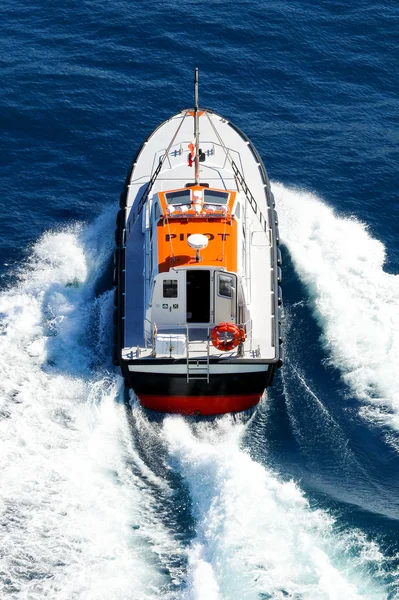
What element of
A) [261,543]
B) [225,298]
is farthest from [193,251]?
[261,543]

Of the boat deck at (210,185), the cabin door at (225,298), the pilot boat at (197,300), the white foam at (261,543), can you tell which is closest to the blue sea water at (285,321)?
the white foam at (261,543)

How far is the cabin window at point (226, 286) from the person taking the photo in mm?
28375

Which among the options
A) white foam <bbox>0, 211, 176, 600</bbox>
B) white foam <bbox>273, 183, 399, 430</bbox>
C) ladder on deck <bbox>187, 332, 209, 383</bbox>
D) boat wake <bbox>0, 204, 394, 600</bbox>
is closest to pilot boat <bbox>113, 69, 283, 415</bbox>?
ladder on deck <bbox>187, 332, 209, 383</bbox>

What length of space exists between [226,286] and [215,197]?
12.7 ft

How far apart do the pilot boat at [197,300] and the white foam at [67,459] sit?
1996 millimetres

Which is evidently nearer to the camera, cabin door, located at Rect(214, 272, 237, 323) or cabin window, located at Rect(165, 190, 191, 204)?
cabin door, located at Rect(214, 272, 237, 323)

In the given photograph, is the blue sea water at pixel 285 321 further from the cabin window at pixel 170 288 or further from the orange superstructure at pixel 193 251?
the orange superstructure at pixel 193 251

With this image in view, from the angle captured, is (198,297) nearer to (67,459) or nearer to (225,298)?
(225,298)

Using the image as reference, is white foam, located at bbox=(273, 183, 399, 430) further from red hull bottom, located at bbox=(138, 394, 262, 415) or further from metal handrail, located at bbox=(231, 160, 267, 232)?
red hull bottom, located at bbox=(138, 394, 262, 415)

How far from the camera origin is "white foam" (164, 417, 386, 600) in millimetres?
22156

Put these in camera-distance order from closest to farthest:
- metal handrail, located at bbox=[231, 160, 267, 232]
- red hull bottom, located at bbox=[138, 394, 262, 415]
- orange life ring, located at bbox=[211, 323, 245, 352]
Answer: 1. orange life ring, located at bbox=[211, 323, 245, 352]
2. red hull bottom, located at bbox=[138, 394, 262, 415]
3. metal handrail, located at bbox=[231, 160, 267, 232]

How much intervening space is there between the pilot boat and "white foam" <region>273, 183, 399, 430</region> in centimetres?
230

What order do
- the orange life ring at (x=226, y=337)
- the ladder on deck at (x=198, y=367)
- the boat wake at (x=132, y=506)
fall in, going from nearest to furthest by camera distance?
the boat wake at (x=132, y=506) → the ladder on deck at (x=198, y=367) → the orange life ring at (x=226, y=337)

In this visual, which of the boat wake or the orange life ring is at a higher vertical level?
the orange life ring
